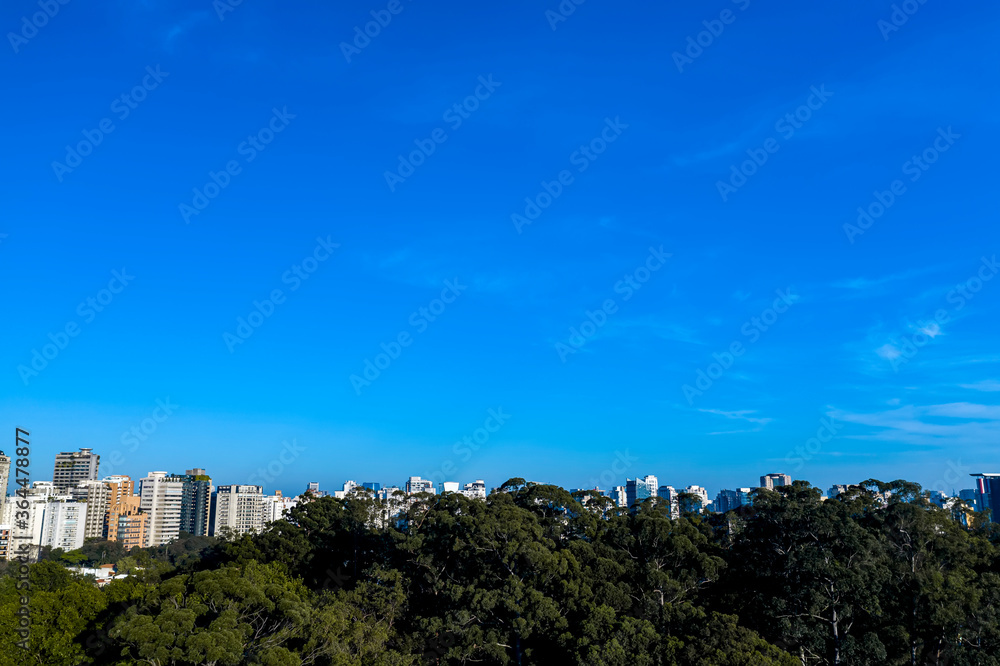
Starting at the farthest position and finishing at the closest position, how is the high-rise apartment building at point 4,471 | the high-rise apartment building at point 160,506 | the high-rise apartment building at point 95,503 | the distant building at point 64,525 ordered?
the high-rise apartment building at point 160,506 → the high-rise apartment building at point 95,503 → the distant building at point 64,525 → the high-rise apartment building at point 4,471

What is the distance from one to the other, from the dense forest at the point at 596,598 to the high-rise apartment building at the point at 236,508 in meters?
63.3

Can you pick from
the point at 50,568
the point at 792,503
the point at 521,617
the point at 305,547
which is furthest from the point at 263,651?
the point at 50,568

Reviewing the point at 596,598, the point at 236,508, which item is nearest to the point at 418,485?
the point at 236,508

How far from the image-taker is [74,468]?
292 ft

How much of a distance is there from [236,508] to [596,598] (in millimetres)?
73847

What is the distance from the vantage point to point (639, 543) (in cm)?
1841

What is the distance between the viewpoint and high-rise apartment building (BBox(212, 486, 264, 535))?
80.2 meters

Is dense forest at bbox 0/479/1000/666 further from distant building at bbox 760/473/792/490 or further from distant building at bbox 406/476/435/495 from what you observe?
distant building at bbox 406/476/435/495

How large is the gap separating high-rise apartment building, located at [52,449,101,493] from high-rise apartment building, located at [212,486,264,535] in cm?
2054

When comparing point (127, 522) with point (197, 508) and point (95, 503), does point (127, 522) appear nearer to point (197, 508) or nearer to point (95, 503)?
point (95, 503)

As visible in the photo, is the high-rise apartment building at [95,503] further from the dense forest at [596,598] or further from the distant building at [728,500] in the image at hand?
the distant building at [728,500]

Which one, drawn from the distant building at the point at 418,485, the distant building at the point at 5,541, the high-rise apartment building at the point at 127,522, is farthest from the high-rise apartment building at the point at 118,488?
the distant building at the point at 418,485

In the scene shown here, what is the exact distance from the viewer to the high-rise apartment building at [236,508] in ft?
263

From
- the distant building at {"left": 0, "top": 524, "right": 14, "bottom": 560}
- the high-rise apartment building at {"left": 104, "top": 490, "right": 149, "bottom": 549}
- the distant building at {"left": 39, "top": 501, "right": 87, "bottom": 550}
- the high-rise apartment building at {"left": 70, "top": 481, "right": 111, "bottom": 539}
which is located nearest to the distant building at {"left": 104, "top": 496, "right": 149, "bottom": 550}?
the high-rise apartment building at {"left": 104, "top": 490, "right": 149, "bottom": 549}
